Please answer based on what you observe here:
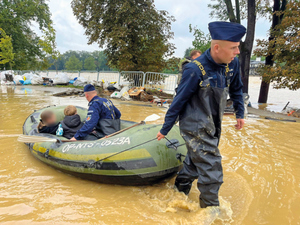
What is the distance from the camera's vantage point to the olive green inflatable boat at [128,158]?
8.30ft

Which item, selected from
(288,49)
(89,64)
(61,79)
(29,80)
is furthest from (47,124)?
(89,64)

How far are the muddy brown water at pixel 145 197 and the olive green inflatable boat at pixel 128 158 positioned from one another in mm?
199

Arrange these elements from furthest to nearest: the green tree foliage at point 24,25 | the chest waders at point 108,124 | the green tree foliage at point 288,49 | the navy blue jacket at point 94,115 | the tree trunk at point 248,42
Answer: the green tree foliage at point 24,25 → the tree trunk at point 248,42 → the green tree foliage at point 288,49 → the chest waders at point 108,124 → the navy blue jacket at point 94,115

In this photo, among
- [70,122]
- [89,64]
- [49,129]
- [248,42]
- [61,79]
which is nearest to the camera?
[70,122]

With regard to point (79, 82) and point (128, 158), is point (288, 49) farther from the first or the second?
point (79, 82)

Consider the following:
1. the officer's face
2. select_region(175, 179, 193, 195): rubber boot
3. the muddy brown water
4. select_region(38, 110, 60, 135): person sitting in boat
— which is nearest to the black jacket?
select_region(38, 110, 60, 135): person sitting in boat

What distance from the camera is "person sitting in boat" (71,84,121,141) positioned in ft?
10.7

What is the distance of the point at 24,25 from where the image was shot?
3008 centimetres

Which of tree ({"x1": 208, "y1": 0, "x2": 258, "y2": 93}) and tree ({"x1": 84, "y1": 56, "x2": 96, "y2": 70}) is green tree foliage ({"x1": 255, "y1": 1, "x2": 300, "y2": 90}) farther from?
tree ({"x1": 84, "y1": 56, "x2": 96, "y2": 70})

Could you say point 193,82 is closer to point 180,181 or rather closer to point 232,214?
point 180,181

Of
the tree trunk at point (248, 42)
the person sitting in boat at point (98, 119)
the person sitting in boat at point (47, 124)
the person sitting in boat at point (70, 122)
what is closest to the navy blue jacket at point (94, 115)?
the person sitting in boat at point (98, 119)

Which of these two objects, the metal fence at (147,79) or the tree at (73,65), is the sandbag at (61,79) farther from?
the tree at (73,65)

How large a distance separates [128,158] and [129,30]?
12.1 meters

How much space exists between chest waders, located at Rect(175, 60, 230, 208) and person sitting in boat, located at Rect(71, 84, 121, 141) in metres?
1.72
